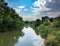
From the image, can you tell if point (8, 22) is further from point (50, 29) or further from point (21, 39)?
point (50, 29)

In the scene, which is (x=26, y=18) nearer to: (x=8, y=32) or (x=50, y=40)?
(x=50, y=40)

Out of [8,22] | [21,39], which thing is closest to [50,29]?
[21,39]

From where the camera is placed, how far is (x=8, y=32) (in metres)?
11.3

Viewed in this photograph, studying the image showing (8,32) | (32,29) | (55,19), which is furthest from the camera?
(32,29)

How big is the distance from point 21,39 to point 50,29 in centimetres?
133

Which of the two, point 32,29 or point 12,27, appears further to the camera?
point 32,29

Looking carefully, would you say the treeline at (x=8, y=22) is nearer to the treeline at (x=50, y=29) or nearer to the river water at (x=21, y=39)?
the river water at (x=21, y=39)

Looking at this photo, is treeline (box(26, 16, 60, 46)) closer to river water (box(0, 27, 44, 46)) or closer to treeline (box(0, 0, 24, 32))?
river water (box(0, 27, 44, 46))

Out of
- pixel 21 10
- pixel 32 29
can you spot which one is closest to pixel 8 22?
pixel 32 29

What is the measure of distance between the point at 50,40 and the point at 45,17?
154 centimetres

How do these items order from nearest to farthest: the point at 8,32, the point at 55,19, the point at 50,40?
the point at 50,40
the point at 55,19
the point at 8,32

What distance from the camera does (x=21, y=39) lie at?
991cm

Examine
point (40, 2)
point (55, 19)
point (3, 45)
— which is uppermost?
point (40, 2)

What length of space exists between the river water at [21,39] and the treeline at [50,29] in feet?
1.30
